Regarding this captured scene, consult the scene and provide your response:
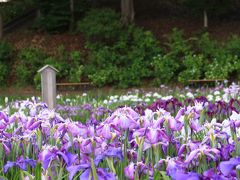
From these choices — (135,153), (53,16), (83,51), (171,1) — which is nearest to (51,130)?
(135,153)

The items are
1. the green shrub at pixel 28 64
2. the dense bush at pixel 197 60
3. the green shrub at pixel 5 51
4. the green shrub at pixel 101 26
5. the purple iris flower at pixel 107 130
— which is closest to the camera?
the purple iris flower at pixel 107 130

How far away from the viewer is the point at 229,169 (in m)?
1.85

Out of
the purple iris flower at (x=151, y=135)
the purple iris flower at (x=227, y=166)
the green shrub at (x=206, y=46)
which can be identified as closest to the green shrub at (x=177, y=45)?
the green shrub at (x=206, y=46)

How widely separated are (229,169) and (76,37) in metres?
17.5

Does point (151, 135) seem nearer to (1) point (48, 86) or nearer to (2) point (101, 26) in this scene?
(1) point (48, 86)

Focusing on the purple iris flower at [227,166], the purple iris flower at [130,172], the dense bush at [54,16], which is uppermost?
the dense bush at [54,16]

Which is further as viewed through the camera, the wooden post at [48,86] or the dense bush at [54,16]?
the dense bush at [54,16]

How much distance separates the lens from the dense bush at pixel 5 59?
17.5 metres

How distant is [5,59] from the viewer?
1834cm

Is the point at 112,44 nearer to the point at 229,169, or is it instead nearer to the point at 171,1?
the point at 171,1

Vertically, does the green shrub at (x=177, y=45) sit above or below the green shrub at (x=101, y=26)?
below

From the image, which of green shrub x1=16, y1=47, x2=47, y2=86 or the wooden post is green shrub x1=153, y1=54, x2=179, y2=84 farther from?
the wooden post

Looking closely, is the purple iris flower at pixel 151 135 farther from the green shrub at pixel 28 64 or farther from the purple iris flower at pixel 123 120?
the green shrub at pixel 28 64

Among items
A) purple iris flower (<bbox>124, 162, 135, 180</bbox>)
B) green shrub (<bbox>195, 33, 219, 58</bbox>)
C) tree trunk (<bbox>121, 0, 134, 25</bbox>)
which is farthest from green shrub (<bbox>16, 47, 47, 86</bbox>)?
purple iris flower (<bbox>124, 162, 135, 180</bbox>)
